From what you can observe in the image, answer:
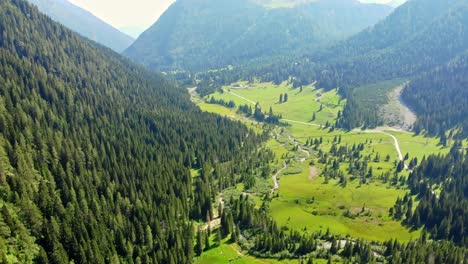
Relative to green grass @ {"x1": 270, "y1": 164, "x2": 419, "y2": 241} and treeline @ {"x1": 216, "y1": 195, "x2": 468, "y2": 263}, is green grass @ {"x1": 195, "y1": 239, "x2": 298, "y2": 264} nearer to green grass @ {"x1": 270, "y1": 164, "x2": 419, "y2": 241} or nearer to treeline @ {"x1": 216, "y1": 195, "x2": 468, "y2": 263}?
treeline @ {"x1": 216, "y1": 195, "x2": 468, "y2": 263}

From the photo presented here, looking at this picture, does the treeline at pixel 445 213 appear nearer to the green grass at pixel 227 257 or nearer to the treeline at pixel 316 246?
the treeline at pixel 316 246

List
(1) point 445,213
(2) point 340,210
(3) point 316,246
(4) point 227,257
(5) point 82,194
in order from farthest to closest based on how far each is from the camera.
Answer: (2) point 340,210 < (1) point 445,213 < (3) point 316,246 < (5) point 82,194 < (4) point 227,257

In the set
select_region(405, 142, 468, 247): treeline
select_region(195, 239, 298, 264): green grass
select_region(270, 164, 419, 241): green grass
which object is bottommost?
select_region(195, 239, 298, 264): green grass

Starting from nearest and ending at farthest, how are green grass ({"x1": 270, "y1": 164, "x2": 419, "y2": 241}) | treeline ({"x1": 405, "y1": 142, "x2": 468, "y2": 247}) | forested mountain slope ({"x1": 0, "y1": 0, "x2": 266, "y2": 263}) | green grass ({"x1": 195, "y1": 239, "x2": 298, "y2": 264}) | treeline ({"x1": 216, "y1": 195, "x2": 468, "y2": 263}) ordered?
1. forested mountain slope ({"x1": 0, "y1": 0, "x2": 266, "y2": 263})
2. treeline ({"x1": 216, "y1": 195, "x2": 468, "y2": 263})
3. green grass ({"x1": 195, "y1": 239, "x2": 298, "y2": 264})
4. treeline ({"x1": 405, "y1": 142, "x2": 468, "y2": 247})
5. green grass ({"x1": 270, "y1": 164, "x2": 419, "y2": 241})

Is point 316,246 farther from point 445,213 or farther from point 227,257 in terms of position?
point 445,213

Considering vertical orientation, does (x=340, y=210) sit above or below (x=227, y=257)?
above

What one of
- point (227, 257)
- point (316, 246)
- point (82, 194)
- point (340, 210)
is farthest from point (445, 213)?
point (82, 194)

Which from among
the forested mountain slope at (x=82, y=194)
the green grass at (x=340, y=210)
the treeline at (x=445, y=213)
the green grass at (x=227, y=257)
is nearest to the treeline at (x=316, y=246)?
the green grass at (x=227, y=257)

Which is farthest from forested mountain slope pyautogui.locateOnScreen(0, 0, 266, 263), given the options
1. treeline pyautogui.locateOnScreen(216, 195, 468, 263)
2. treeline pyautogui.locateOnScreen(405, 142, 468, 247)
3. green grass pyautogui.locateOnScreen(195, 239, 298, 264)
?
treeline pyautogui.locateOnScreen(405, 142, 468, 247)

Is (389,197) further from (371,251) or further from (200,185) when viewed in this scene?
(200,185)

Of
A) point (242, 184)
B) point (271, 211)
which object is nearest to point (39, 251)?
point (271, 211)

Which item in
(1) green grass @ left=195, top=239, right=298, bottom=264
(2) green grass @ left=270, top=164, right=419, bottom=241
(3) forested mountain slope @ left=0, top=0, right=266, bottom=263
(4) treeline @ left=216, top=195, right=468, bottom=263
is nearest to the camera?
(3) forested mountain slope @ left=0, top=0, right=266, bottom=263
